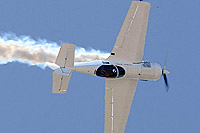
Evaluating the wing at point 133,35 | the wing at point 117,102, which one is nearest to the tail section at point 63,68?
the wing at point 133,35

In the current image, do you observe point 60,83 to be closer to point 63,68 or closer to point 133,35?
point 63,68

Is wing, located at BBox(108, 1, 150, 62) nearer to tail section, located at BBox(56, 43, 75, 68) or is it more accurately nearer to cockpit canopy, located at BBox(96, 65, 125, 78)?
cockpit canopy, located at BBox(96, 65, 125, 78)

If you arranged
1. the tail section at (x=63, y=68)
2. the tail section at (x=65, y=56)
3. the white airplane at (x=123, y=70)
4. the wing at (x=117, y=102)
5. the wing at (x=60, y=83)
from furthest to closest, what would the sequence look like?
the wing at (x=117, y=102) → the white airplane at (x=123, y=70) → the wing at (x=60, y=83) → the tail section at (x=63, y=68) → the tail section at (x=65, y=56)

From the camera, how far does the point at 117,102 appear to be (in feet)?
134

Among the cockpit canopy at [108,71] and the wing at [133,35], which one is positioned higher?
the wing at [133,35]

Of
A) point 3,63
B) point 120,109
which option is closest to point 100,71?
point 120,109

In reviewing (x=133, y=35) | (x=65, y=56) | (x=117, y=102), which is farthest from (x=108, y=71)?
(x=65, y=56)

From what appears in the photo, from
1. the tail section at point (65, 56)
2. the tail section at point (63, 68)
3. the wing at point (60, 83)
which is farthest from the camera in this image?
the wing at point (60, 83)

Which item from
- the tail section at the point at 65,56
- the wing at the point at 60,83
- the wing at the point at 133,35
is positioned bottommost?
the wing at the point at 60,83

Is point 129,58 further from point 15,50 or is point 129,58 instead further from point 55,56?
point 15,50

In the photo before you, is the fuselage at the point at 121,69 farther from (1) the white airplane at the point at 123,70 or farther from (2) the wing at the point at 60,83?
(2) the wing at the point at 60,83

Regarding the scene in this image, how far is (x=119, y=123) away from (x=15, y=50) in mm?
9119

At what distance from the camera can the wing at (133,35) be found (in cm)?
3953

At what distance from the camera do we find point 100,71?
38.8m
